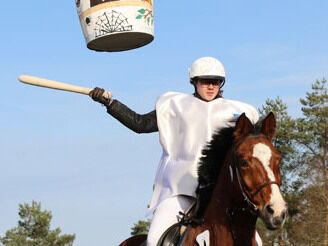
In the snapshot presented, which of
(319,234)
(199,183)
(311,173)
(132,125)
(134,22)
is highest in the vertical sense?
(311,173)

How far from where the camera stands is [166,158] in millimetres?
8938

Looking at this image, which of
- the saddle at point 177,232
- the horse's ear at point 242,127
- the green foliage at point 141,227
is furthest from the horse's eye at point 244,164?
the green foliage at point 141,227

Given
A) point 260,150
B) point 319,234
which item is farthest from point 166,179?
point 319,234

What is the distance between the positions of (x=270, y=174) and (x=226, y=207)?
0.84 m

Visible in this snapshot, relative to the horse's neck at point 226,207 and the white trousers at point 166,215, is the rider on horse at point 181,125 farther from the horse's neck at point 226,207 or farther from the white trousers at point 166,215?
the horse's neck at point 226,207

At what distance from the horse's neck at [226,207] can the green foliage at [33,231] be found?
154 ft

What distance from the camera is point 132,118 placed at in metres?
9.12

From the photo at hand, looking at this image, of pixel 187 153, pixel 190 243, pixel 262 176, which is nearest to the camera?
pixel 262 176

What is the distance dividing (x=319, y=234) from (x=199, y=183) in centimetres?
4100

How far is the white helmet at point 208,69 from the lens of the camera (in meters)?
8.74

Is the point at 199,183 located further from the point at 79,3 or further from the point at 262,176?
the point at 79,3

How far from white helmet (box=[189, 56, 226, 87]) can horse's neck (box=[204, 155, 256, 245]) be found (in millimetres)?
1318

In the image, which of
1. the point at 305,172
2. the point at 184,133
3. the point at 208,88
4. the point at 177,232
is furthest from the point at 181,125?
the point at 305,172

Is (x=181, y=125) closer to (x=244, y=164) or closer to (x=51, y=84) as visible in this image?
(x=51, y=84)
